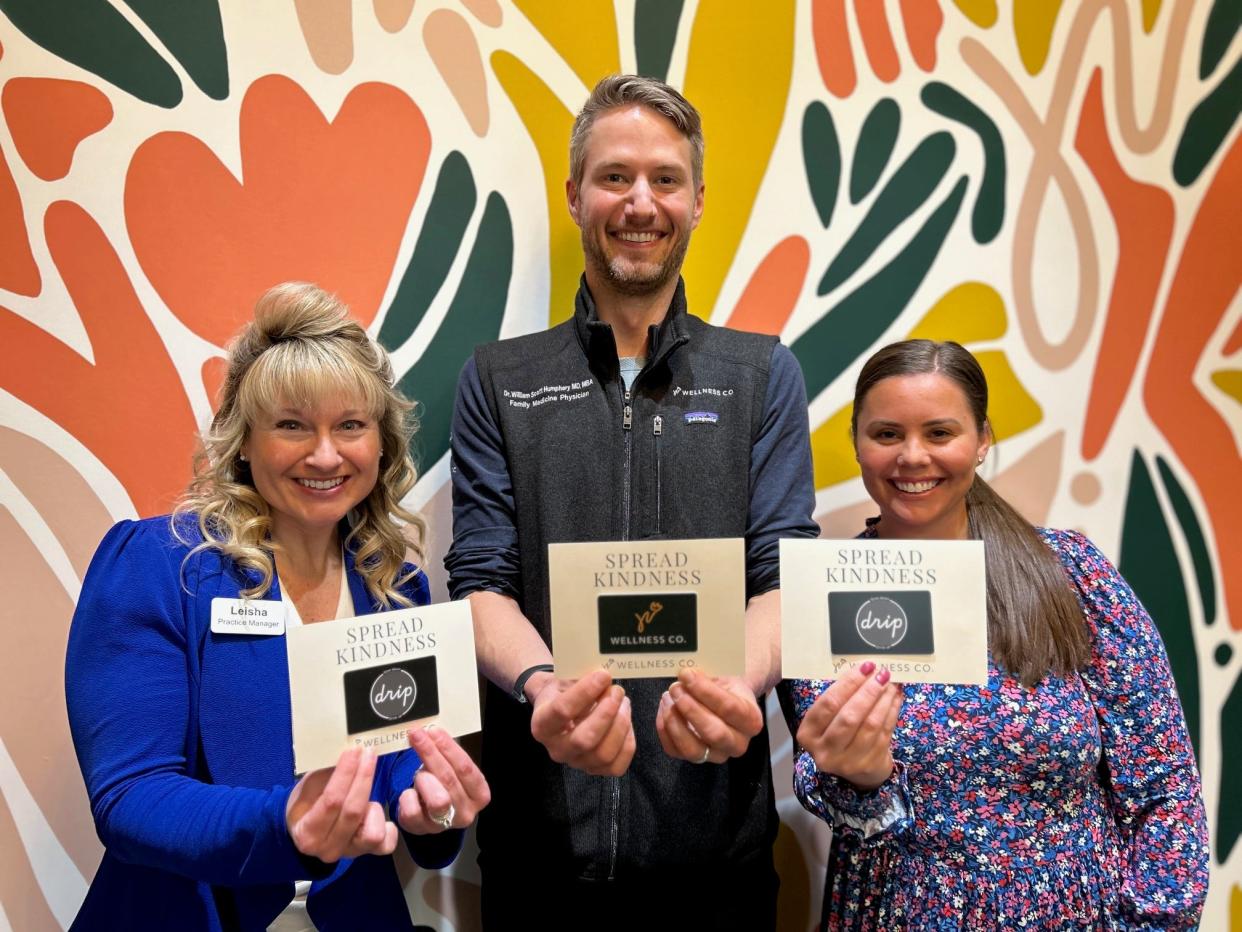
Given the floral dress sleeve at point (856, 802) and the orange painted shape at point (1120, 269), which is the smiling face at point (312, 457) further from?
the orange painted shape at point (1120, 269)

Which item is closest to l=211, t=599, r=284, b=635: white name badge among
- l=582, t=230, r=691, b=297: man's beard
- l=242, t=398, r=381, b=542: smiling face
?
l=242, t=398, r=381, b=542: smiling face

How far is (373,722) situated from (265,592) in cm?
39

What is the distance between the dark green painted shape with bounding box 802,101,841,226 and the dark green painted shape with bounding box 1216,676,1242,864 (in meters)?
1.72

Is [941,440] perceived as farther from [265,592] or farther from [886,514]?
[265,592]

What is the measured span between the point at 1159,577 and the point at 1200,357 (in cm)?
61

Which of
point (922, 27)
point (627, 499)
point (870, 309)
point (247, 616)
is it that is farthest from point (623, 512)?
point (922, 27)

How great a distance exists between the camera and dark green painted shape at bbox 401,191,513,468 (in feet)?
6.92

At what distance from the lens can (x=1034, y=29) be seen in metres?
2.43

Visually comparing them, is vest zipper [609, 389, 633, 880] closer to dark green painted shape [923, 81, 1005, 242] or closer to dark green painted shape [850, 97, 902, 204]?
dark green painted shape [850, 97, 902, 204]

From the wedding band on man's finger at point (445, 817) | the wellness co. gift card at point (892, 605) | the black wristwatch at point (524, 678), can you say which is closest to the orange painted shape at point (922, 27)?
the wellness co. gift card at point (892, 605)

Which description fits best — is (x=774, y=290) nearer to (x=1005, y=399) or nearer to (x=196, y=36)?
(x=1005, y=399)

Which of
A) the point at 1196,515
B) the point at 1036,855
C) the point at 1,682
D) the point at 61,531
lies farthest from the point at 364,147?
the point at 1196,515

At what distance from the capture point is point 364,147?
6.80ft

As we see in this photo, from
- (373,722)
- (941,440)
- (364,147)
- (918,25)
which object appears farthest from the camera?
(918,25)
